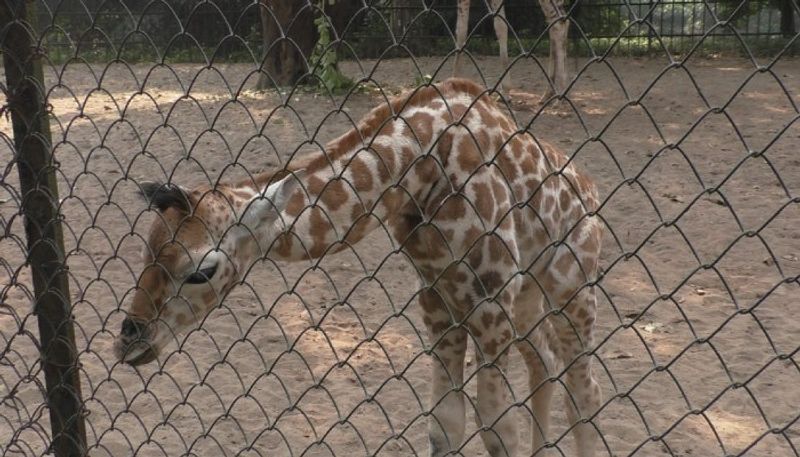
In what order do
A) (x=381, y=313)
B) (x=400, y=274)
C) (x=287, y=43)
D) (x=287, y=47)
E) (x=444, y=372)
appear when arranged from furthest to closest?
(x=287, y=47), (x=287, y=43), (x=400, y=274), (x=381, y=313), (x=444, y=372)

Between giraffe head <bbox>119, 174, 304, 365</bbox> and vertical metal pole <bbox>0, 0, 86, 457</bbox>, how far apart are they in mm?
242

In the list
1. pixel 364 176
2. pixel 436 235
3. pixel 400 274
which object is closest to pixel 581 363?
pixel 436 235

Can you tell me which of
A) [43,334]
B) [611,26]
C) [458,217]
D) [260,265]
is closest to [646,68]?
[611,26]

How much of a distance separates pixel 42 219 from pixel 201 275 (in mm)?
572

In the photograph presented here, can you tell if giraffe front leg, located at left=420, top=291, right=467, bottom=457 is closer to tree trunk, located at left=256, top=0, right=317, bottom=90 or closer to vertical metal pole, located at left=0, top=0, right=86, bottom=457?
vertical metal pole, located at left=0, top=0, right=86, bottom=457

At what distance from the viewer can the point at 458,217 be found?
3529 mm

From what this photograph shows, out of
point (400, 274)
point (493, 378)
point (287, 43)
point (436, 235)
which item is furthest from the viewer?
point (287, 43)

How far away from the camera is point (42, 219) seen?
3.18 metres

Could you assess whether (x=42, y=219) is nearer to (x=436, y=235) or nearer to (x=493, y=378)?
(x=436, y=235)

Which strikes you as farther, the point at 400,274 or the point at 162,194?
the point at 400,274

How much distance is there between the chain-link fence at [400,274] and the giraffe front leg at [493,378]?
10mm

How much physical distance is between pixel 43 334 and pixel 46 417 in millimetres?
1823

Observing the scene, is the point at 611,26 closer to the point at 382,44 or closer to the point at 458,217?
the point at 382,44

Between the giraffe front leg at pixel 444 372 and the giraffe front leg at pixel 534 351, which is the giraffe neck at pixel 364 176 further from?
the giraffe front leg at pixel 534 351
